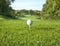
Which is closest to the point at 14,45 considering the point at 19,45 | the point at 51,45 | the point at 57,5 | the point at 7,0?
the point at 19,45

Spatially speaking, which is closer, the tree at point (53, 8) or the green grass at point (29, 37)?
the green grass at point (29, 37)

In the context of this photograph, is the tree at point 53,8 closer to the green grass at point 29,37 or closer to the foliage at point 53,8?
the foliage at point 53,8

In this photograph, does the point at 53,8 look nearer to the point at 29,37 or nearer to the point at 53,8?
the point at 53,8

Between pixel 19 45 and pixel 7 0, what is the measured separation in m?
66.3

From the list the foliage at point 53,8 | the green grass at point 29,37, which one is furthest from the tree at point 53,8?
the green grass at point 29,37

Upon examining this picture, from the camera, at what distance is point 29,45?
10.1 meters

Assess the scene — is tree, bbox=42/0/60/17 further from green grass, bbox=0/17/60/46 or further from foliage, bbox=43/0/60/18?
green grass, bbox=0/17/60/46

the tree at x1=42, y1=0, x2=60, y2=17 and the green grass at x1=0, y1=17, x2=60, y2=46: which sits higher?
the green grass at x1=0, y1=17, x2=60, y2=46

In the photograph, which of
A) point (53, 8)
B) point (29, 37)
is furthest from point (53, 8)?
point (29, 37)

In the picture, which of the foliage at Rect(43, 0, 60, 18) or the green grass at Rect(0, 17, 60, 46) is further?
the foliage at Rect(43, 0, 60, 18)

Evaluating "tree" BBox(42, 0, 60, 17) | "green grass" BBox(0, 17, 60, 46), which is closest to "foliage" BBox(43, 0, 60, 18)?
"tree" BBox(42, 0, 60, 17)

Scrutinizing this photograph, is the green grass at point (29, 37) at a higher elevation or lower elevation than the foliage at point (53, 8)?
higher

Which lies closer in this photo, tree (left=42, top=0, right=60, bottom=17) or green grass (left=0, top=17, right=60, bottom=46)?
green grass (left=0, top=17, right=60, bottom=46)

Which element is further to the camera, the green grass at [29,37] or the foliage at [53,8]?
the foliage at [53,8]
